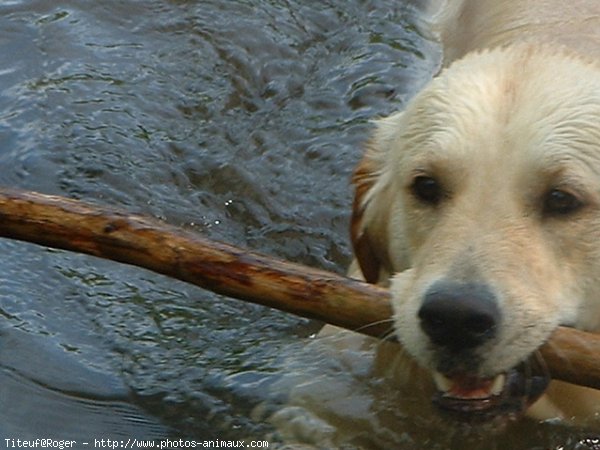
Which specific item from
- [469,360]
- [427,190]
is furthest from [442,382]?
[427,190]

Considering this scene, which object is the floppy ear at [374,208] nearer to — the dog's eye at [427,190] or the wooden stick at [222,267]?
the dog's eye at [427,190]

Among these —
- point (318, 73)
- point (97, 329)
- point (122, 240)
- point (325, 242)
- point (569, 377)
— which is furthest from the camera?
point (318, 73)

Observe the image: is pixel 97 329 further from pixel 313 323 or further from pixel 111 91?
pixel 111 91

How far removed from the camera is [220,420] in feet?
16.1

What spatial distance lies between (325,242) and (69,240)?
2091 mm

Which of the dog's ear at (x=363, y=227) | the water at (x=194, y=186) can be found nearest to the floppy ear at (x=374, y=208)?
the dog's ear at (x=363, y=227)

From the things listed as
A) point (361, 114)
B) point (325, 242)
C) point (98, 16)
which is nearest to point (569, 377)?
point (325, 242)

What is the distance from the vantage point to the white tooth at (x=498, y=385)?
4.06 meters

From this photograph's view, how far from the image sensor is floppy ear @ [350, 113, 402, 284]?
4926 mm

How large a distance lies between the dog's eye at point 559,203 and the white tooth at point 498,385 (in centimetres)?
52

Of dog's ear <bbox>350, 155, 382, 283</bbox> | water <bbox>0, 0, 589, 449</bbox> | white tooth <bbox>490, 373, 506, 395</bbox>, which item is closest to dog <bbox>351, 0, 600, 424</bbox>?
white tooth <bbox>490, 373, 506, 395</bbox>

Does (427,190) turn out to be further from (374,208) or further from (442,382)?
(442,382)

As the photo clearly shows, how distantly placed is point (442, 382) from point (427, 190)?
644 mm

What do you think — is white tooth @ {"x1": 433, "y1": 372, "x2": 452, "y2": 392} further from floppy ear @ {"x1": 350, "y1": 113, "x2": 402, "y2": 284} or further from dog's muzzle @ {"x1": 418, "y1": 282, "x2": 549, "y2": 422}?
floppy ear @ {"x1": 350, "y1": 113, "x2": 402, "y2": 284}
